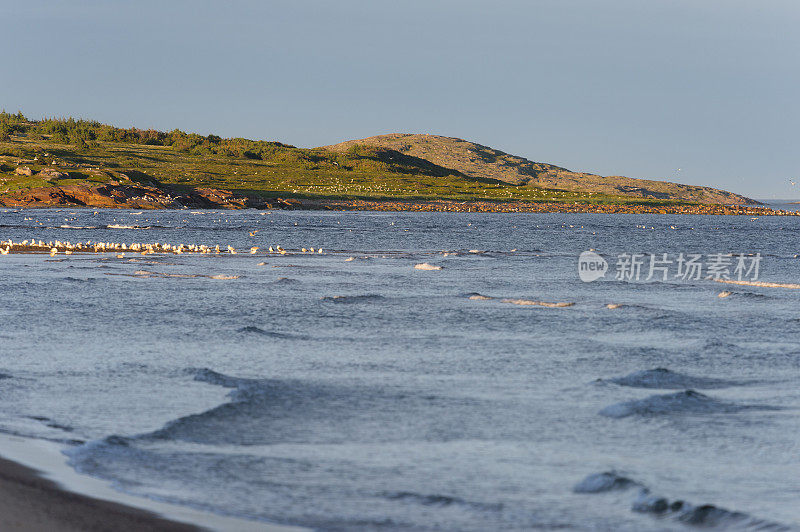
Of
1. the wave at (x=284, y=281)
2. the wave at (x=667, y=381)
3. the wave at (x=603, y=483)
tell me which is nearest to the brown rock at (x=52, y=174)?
the wave at (x=284, y=281)

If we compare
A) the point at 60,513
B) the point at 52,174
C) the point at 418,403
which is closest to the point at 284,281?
the point at 418,403

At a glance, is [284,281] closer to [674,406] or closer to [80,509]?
[674,406]

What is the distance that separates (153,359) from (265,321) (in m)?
6.46

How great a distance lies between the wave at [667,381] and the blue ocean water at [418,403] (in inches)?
3.2

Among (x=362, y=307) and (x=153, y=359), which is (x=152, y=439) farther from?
(x=362, y=307)

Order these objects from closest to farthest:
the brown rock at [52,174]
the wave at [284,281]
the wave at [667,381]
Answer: the wave at [667,381] → the wave at [284,281] → the brown rock at [52,174]

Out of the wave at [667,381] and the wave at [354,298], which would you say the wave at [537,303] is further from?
the wave at [667,381]

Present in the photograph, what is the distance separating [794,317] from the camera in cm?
2627

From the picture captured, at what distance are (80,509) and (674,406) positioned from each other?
922cm

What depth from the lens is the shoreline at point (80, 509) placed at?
26.8 feet

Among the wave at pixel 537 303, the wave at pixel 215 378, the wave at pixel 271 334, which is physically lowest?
the wave at pixel 215 378

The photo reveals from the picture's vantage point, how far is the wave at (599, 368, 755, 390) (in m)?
15.8

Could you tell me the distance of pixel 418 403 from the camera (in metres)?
14.1

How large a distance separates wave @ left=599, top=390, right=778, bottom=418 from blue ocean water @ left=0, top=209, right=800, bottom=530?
6 centimetres
